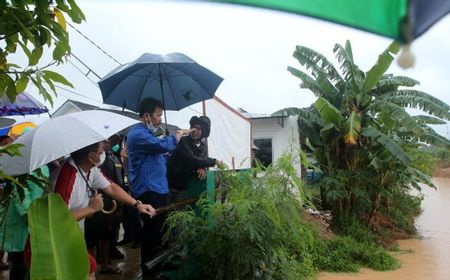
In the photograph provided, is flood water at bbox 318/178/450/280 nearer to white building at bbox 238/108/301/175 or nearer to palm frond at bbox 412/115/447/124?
palm frond at bbox 412/115/447/124

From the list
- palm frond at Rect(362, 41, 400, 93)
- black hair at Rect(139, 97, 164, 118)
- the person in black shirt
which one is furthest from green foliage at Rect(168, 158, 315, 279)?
palm frond at Rect(362, 41, 400, 93)

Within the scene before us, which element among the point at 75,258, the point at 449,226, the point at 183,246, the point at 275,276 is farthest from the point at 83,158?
the point at 449,226

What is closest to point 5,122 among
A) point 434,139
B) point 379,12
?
point 379,12

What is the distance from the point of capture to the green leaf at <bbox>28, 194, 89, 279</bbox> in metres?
1.54

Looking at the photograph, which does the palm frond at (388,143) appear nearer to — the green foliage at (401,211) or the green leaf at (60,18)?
the green foliage at (401,211)

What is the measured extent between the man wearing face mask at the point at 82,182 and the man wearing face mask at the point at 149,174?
32.6 inches

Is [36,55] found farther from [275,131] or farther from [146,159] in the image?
[275,131]

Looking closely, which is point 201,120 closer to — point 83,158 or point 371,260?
point 83,158

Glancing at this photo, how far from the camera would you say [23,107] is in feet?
11.0

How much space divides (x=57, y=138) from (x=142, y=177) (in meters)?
1.28

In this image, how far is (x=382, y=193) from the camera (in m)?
9.16

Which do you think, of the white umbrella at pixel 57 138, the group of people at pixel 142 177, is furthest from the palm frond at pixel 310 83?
the white umbrella at pixel 57 138

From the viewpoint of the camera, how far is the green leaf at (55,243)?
5.06ft

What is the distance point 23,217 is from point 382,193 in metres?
7.99
